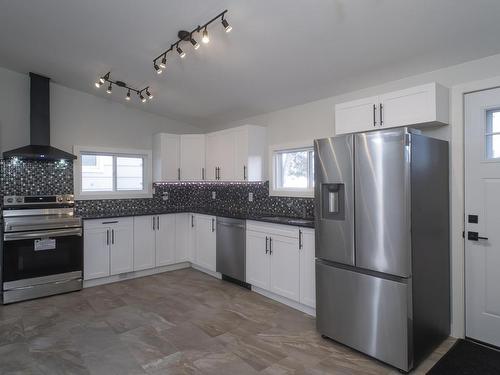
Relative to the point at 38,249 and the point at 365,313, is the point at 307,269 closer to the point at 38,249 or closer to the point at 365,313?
the point at 365,313

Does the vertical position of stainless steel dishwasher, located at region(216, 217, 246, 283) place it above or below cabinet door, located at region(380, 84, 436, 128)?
below

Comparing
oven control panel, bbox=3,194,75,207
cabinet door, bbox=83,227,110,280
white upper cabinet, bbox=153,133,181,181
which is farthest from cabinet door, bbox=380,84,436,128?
oven control panel, bbox=3,194,75,207

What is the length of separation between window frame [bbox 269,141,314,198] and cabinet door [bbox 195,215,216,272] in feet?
3.32

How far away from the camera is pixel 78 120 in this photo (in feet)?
14.8

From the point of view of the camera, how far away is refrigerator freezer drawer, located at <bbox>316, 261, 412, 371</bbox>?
86.3 inches

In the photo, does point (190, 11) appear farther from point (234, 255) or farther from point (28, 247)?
point (28, 247)

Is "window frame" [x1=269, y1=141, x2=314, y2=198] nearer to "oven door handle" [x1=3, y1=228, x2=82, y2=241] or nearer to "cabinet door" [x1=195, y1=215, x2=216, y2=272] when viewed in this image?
"cabinet door" [x1=195, y1=215, x2=216, y2=272]

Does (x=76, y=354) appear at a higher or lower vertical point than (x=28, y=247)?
lower

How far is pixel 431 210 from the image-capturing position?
7.99ft

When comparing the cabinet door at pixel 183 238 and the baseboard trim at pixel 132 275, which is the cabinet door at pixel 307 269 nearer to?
the cabinet door at pixel 183 238

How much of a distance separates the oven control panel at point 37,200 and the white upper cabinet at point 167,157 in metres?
1.29

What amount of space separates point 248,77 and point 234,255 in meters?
2.24

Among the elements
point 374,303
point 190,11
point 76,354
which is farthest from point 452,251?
point 76,354

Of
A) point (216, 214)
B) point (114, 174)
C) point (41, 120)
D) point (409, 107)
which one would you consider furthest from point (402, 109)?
point (41, 120)
